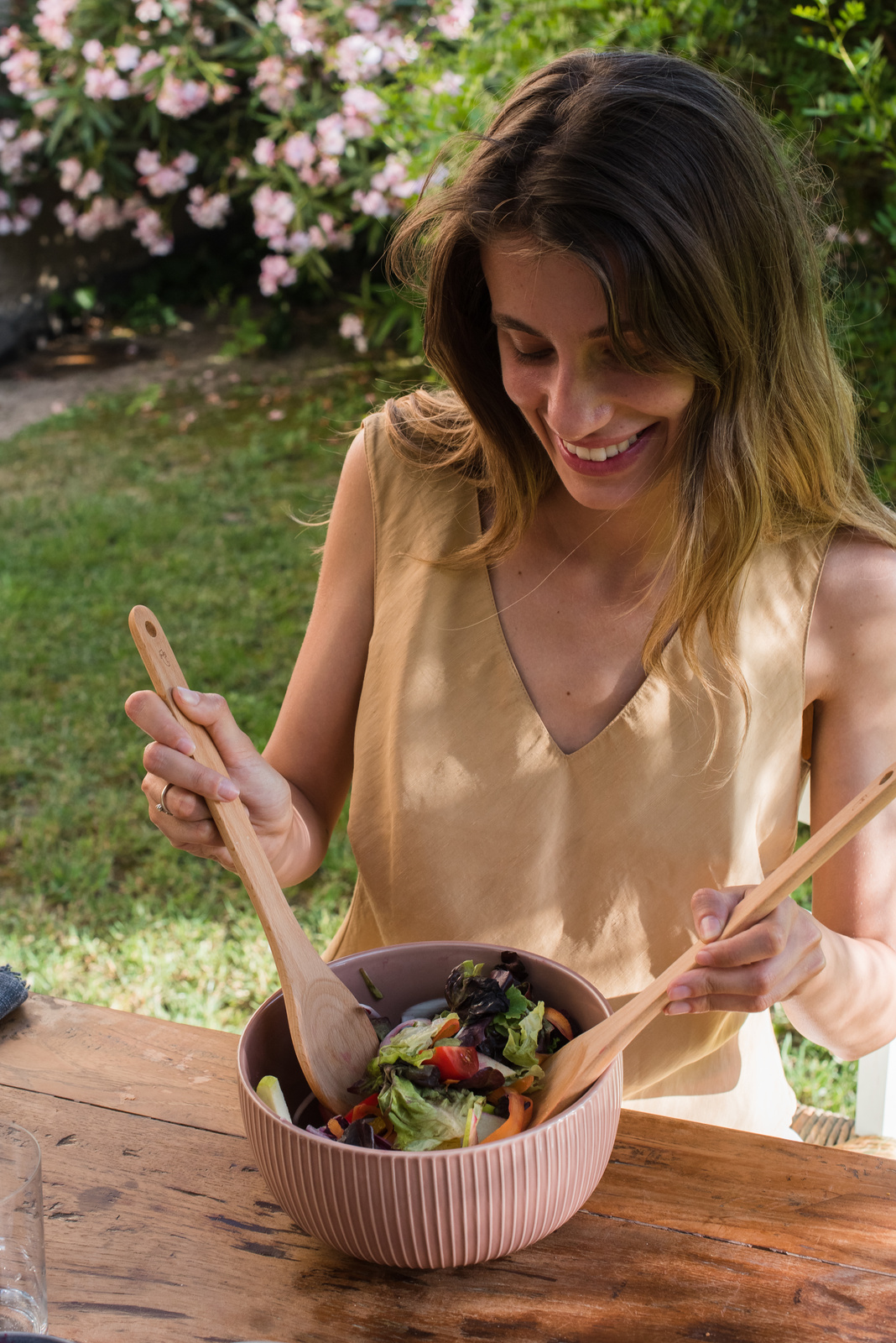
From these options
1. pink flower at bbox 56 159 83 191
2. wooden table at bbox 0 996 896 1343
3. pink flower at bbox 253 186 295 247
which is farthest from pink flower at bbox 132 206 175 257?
wooden table at bbox 0 996 896 1343

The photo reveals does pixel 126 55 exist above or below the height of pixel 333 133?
above

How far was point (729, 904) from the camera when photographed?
916mm

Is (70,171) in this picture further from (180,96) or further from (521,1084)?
(521,1084)

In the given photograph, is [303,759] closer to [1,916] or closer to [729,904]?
[729,904]

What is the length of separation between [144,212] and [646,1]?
12.4ft

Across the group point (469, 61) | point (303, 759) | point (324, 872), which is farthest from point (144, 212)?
point (303, 759)

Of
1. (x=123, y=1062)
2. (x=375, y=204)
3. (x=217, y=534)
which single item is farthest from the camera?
(x=217, y=534)

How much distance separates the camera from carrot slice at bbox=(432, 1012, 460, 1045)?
904 millimetres

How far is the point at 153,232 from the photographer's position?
5.90m

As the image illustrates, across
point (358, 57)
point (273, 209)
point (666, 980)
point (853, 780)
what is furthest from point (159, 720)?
point (273, 209)

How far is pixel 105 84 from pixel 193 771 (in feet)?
16.6

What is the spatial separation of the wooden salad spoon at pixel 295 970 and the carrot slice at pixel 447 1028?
0.29ft

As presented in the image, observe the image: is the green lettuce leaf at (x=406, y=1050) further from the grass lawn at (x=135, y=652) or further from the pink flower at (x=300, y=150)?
the pink flower at (x=300, y=150)

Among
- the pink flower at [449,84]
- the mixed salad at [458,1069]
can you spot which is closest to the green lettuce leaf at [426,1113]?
the mixed salad at [458,1069]
